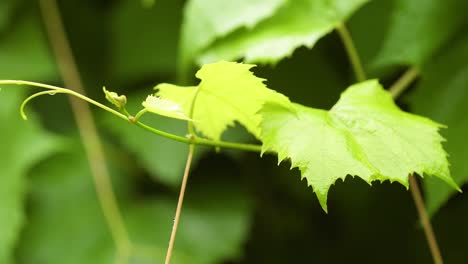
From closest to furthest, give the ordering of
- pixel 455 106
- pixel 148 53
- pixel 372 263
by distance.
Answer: pixel 455 106
pixel 372 263
pixel 148 53

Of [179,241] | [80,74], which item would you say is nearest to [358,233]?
[179,241]

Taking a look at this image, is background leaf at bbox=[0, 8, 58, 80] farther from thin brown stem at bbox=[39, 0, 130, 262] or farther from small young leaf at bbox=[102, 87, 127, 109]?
small young leaf at bbox=[102, 87, 127, 109]

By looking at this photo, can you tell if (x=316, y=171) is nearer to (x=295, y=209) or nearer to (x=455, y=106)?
(x=455, y=106)

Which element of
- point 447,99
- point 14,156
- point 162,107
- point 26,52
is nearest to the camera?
point 162,107

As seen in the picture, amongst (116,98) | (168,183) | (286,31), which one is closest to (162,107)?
(116,98)

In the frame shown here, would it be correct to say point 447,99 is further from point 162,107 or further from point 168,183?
point 168,183

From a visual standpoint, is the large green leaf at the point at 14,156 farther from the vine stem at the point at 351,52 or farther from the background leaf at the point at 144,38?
the vine stem at the point at 351,52
